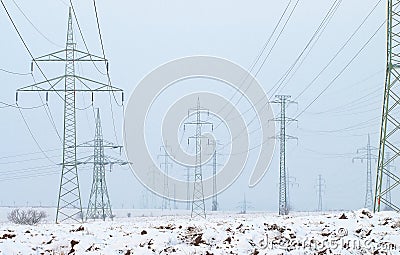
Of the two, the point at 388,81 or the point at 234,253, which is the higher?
the point at 388,81

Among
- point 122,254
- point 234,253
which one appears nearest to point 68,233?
point 122,254

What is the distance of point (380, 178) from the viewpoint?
2128 cm

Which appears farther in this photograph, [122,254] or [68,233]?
[68,233]

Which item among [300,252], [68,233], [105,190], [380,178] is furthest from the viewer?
[105,190]

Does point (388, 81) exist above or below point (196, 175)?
above

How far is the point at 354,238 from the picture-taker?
15109 mm

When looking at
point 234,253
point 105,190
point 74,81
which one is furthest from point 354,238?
point 105,190

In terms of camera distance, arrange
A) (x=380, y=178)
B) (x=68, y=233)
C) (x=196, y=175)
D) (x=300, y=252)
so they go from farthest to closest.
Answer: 1. (x=196, y=175)
2. (x=380, y=178)
3. (x=68, y=233)
4. (x=300, y=252)

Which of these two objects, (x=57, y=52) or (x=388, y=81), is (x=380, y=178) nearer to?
(x=388, y=81)

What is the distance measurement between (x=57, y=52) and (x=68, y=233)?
17.2 m

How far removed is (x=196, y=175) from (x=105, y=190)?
8379mm

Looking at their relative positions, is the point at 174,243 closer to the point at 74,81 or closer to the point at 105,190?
the point at 74,81

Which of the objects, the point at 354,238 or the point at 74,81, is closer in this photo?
the point at 354,238

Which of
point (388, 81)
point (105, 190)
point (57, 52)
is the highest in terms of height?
point (57, 52)
